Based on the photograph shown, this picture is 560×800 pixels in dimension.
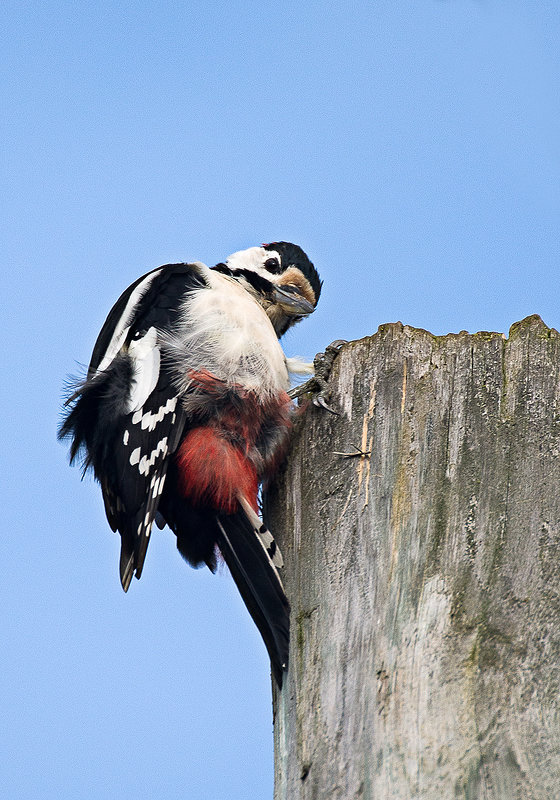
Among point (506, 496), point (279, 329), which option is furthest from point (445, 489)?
point (279, 329)

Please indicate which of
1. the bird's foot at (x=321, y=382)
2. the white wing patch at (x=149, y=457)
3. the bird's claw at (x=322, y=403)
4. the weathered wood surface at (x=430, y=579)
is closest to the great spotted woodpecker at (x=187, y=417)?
the white wing patch at (x=149, y=457)

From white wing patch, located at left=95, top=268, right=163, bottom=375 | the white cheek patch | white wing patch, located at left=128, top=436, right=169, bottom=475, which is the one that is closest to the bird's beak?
white wing patch, located at left=95, top=268, right=163, bottom=375

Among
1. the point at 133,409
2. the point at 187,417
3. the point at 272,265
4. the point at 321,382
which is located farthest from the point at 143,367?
the point at 272,265

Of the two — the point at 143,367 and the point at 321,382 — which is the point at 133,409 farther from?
the point at 321,382

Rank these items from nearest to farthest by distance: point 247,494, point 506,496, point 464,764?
point 464,764 → point 506,496 → point 247,494

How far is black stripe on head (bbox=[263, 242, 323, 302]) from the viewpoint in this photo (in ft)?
13.2

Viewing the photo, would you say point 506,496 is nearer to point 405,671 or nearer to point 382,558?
point 382,558

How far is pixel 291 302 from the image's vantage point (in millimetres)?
3885

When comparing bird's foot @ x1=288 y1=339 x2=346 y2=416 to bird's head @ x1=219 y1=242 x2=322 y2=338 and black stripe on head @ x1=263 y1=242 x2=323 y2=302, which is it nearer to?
bird's head @ x1=219 y1=242 x2=322 y2=338

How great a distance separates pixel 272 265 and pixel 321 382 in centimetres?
136

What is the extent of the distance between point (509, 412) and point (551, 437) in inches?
4.7

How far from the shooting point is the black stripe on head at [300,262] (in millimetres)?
4020

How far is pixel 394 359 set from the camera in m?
2.57

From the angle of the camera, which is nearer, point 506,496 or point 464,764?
point 464,764
